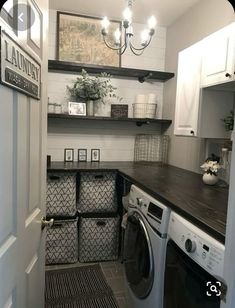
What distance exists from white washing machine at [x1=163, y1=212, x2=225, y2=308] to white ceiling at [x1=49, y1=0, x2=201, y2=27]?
223cm

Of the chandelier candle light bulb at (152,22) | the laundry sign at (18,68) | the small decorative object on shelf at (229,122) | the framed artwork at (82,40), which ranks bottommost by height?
the small decorative object on shelf at (229,122)

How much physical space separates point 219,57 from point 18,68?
146 centimetres

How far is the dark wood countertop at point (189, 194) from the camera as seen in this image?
4.10 ft

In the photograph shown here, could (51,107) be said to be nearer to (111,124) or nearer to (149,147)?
(111,124)

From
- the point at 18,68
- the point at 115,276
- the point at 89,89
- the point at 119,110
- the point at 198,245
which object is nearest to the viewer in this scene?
the point at 18,68

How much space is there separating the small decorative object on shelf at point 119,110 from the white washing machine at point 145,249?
1.28 m

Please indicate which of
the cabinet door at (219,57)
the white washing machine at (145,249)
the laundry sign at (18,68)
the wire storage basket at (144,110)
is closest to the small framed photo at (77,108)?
the wire storage basket at (144,110)

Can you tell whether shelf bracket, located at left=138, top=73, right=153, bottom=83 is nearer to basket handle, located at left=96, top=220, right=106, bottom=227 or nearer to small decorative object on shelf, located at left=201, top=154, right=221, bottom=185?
small decorative object on shelf, located at left=201, top=154, right=221, bottom=185

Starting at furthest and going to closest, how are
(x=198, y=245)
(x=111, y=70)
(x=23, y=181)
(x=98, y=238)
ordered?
1. (x=111, y=70)
2. (x=98, y=238)
3. (x=198, y=245)
4. (x=23, y=181)

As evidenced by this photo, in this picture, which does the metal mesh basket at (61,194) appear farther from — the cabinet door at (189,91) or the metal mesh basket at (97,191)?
the cabinet door at (189,91)

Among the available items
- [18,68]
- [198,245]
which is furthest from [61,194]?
[18,68]

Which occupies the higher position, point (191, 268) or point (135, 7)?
point (135, 7)

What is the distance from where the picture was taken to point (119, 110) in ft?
10.5

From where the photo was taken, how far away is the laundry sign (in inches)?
31.5
